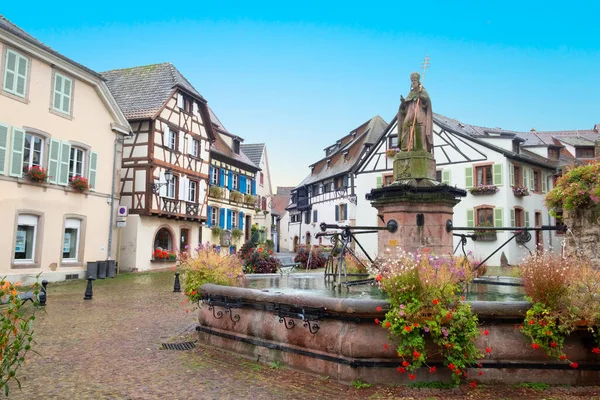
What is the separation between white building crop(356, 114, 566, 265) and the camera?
2906 centimetres

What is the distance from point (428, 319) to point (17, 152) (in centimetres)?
1706

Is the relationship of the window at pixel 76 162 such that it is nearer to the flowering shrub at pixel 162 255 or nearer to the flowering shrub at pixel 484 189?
the flowering shrub at pixel 162 255

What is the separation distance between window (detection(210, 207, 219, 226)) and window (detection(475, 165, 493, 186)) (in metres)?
17.6

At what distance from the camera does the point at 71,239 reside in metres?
19.7

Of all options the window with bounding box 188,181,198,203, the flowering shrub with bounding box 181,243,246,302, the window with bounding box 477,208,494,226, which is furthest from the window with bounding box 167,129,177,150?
the window with bounding box 477,208,494,226

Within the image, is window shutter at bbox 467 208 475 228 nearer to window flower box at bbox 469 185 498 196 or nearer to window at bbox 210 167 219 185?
window flower box at bbox 469 185 498 196

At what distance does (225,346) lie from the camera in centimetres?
687

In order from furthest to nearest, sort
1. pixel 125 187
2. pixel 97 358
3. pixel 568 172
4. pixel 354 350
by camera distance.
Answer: pixel 125 187, pixel 568 172, pixel 97 358, pixel 354 350

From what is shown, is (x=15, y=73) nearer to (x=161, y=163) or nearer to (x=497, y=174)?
(x=161, y=163)

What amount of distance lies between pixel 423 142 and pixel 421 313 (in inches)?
200

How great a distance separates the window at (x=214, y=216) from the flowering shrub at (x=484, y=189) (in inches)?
669

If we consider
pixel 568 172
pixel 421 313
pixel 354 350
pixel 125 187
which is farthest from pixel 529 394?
pixel 125 187

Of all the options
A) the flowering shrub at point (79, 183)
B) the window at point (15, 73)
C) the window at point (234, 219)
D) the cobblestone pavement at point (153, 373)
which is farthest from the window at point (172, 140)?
the cobblestone pavement at point (153, 373)

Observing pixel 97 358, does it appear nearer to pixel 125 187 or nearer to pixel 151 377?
pixel 151 377
